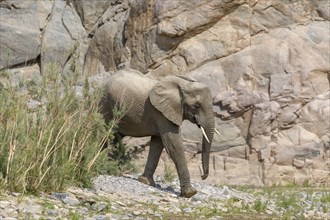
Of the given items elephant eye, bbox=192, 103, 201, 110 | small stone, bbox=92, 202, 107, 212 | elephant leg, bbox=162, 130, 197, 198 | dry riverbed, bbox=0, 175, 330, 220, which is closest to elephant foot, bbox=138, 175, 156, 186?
dry riverbed, bbox=0, 175, 330, 220

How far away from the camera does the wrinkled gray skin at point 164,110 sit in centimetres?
1264

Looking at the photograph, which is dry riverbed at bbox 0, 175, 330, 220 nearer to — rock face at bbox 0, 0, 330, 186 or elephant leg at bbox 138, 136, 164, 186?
elephant leg at bbox 138, 136, 164, 186

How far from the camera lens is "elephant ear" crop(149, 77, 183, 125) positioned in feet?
41.8

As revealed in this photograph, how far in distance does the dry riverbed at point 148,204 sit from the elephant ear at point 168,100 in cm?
134

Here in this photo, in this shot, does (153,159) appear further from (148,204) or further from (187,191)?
(148,204)

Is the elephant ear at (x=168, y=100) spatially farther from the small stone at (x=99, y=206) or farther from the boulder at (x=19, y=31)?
the boulder at (x=19, y=31)

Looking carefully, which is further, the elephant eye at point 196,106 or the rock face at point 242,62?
the rock face at point 242,62

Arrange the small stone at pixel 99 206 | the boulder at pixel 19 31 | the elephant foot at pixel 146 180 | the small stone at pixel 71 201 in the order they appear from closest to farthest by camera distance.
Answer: the small stone at pixel 99 206 → the small stone at pixel 71 201 → the elephant foot at pixel 146 180 → the boulder at pixel 19 31

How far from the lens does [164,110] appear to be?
12.8m

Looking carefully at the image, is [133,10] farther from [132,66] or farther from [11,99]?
[11,99]

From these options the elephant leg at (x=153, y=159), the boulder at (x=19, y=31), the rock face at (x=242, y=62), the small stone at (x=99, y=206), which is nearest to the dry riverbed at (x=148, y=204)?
the small stone at (x=99, y=206)

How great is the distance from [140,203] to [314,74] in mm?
11103

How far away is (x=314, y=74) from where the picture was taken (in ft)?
67.8

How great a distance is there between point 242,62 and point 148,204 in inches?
420
